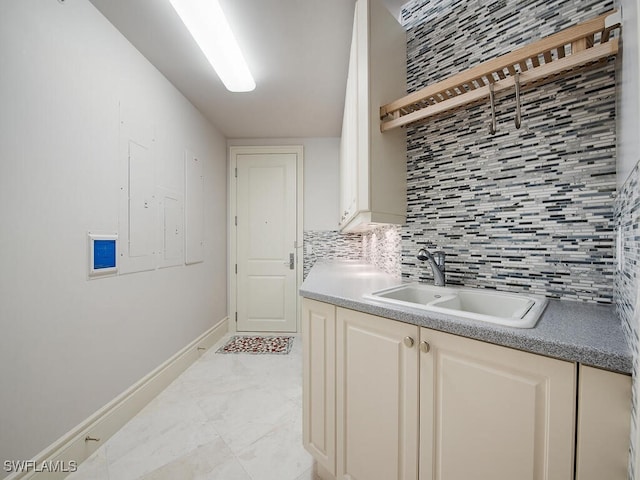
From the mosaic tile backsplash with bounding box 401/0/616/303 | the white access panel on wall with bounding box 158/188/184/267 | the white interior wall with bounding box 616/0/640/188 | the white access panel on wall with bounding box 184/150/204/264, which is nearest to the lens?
the white interior wall with bounding box 616/0/640/188

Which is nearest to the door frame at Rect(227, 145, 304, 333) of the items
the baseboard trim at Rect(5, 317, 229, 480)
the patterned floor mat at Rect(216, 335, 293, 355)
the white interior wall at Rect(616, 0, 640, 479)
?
the patterned floor mat at Rect(216, 335, 293, 355)

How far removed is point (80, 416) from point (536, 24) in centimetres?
283

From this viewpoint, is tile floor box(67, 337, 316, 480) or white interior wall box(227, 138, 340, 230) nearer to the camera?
tile floor box(67, 337, 316, 480)

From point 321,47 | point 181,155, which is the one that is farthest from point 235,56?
point 181,155

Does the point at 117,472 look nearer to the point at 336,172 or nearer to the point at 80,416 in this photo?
the point at 80,416

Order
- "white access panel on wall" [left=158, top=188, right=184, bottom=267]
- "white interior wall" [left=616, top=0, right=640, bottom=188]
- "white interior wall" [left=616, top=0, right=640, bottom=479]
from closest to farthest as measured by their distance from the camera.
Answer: "white interior wall" [left=616, top=0, right=640, bottom=479], "white interior wall" [left=616, top=0, right=640, bottom=188], "white access panel on wall" [left=158, top=188, right=184, bottom=267]

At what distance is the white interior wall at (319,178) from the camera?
3.54 metres

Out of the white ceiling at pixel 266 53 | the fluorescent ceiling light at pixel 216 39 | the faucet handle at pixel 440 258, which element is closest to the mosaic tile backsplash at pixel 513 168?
the faucet handle at pixel 440 258

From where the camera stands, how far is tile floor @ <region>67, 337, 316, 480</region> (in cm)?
136

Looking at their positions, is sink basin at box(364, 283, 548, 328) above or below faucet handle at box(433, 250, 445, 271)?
below

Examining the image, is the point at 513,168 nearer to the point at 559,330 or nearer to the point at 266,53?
the point at 559,330

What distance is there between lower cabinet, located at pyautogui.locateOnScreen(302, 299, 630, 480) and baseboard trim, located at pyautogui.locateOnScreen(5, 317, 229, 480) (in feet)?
3.87

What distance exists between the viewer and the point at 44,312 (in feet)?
4.17

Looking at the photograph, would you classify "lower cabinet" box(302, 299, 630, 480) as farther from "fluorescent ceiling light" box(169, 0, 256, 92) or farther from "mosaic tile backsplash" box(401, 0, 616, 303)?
"fluorescent ceiling light" box(169, 0, 256, 92)
